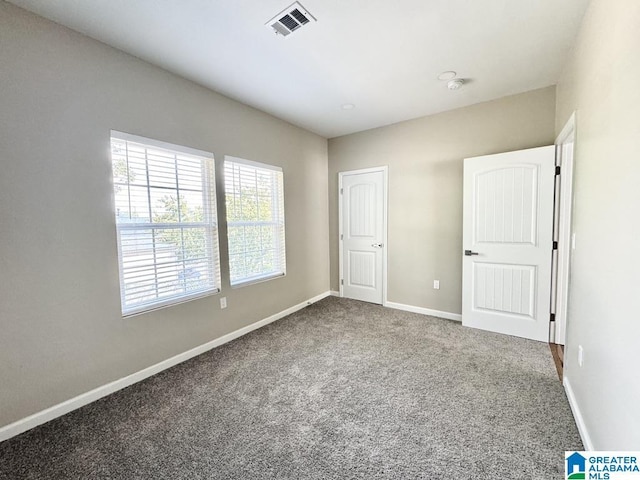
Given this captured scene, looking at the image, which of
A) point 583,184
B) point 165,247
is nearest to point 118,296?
point 165,247

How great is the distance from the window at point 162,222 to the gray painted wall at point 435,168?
246 centimetres

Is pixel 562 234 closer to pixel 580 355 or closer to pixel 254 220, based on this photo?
pixel 580 355

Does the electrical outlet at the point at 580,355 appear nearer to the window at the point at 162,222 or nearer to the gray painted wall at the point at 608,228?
the gray painted wall at the point at 608,228

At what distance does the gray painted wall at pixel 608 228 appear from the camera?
110 cm

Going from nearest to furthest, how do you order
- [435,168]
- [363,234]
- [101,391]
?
[101,391]
[435,168]
[363,234]

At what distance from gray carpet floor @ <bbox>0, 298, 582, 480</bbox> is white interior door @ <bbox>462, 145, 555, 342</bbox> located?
1.19ft

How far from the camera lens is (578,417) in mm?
1674

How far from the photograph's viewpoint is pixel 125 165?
2.21m

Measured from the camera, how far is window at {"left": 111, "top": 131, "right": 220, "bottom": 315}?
222cm

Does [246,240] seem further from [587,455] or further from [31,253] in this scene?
[587,455]

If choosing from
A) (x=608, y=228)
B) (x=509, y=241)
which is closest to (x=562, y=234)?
(x=509, y=241)

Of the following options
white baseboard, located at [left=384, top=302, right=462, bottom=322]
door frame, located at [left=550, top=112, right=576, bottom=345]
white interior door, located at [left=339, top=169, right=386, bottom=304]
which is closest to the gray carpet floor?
door frame, located at [left=550, top=112, right=576, bottom=345]

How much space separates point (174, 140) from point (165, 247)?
0.99m

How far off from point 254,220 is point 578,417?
127 inches
